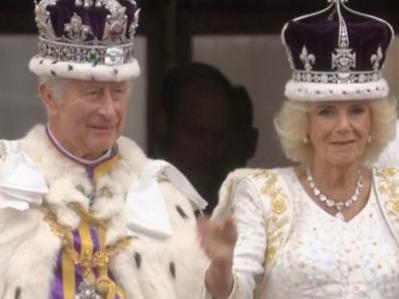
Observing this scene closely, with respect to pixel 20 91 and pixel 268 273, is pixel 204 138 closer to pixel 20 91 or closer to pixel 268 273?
pixel 20 91

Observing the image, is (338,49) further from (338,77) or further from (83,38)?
(83,38)

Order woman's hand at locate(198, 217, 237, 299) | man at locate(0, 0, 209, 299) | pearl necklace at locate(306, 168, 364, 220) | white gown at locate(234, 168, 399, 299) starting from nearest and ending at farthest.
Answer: woman's hand at locate(198, 217, 237, 299) < man at locate(0, 0, 209, 299) < white gown at locate(234, 168, 399, 299) < pearl necklace at locate(306, 168, 364, 220)

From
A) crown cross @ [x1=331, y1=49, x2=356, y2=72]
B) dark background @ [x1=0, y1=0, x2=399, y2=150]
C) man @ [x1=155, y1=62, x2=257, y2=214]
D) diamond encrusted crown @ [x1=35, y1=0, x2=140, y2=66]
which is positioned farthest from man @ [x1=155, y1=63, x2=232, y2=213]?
diamond encrusted crown @ [x1=35, y1=0, x2=140, y2=66]

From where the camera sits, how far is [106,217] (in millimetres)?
4840

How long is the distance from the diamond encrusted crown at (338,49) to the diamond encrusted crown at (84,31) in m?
0.44

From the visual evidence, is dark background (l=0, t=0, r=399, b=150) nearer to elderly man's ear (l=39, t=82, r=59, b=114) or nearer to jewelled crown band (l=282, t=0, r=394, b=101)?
jewelled crown band (l=282, t=0, r=394, b=101)

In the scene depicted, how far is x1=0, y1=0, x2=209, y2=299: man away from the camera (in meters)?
4.77

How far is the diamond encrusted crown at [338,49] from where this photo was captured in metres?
4.96

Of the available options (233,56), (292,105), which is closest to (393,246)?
(292,105)

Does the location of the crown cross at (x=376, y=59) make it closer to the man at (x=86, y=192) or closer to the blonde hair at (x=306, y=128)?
the blonde hair at (x=306, y=128)

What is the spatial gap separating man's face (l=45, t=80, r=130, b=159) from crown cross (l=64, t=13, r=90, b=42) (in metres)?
0.11

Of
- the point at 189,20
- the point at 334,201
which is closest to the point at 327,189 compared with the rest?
the point at 334,201

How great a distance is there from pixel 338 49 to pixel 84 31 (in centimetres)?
65

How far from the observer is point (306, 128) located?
4957mm
